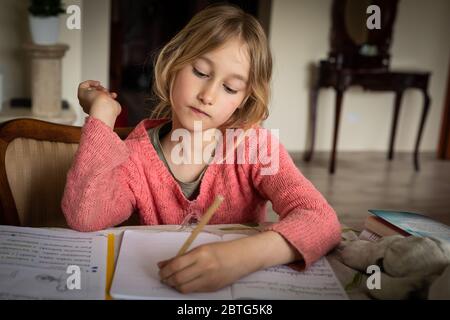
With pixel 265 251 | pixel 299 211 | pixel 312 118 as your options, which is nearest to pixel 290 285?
pixel 265 251

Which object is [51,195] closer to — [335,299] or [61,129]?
[61,129]

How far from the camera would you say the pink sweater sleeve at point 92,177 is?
877mm

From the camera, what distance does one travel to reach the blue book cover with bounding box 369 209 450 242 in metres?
0.80

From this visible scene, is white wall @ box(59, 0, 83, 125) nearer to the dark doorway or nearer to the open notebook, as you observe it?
the open notebook

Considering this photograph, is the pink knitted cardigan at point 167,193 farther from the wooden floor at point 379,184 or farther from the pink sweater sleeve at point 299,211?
the wooden floor at point 379,184

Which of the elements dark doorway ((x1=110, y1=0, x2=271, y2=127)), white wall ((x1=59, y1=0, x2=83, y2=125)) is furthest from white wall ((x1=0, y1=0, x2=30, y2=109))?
dark doorway ((x1=110, y1=0, x2=271, y2=127))

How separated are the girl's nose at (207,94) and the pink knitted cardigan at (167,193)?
157mm

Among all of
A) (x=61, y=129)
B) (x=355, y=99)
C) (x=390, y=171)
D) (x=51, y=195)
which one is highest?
(x=61, y=129)

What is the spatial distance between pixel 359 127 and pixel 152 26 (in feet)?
10.9

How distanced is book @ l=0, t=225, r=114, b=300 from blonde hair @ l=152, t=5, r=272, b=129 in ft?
1.13

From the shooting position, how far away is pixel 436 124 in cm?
456

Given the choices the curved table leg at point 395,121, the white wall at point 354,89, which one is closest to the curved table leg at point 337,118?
the white wall at point 354,89

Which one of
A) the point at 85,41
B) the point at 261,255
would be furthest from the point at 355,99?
the point at 261,255

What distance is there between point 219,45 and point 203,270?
1.43 feet
